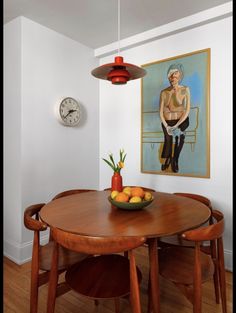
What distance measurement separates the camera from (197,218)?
1455mm

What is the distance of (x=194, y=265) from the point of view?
137 cm

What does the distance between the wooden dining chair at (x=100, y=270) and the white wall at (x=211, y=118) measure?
A: 4.27 feet

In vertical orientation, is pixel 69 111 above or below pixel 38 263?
above

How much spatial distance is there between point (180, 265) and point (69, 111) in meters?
2.06

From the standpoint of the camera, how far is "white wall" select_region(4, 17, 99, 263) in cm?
251

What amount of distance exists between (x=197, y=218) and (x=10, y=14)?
2.58 meters

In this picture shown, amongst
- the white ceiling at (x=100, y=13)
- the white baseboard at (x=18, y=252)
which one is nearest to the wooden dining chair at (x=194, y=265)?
the white baseboard at (x=18, y=252)

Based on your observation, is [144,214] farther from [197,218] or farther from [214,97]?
[214,97]

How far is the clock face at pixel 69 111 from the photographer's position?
9.27 feet

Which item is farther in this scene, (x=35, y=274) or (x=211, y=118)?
(x=211, y=118)

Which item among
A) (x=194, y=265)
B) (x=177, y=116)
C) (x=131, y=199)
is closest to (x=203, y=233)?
(x=194, y=265)

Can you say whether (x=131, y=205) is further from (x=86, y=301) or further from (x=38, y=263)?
(x=86, y=301)

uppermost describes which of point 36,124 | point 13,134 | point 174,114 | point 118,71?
point 118,71

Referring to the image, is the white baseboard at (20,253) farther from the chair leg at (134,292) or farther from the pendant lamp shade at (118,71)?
the pendant lamp shade at (118,71)
